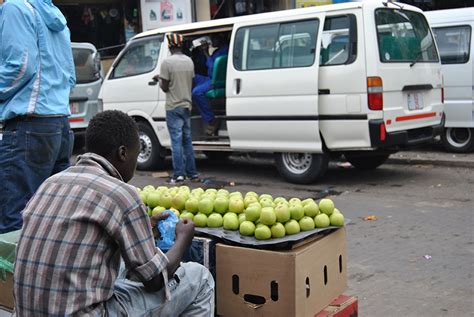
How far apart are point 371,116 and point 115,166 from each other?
5.29 meters

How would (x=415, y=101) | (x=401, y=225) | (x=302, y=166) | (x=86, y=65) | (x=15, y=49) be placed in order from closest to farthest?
Answer: (x=15, y=49), (x=401, y=225), (x=415, y=101), (x=302, y=166), (x=86, y=65)

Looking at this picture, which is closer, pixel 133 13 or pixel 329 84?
pixel 329 84

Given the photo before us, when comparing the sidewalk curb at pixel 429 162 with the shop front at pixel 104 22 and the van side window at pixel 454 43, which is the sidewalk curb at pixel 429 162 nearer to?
the van side window at pixel 454 43

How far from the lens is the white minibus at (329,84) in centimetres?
758

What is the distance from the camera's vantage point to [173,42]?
8742mm

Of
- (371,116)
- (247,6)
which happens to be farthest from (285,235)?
(247,6)

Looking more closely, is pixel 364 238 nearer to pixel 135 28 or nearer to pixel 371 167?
pixel 371 167

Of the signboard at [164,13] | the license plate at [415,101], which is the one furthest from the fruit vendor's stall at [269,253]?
the signboard at [164,13]

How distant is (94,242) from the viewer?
7.91ft

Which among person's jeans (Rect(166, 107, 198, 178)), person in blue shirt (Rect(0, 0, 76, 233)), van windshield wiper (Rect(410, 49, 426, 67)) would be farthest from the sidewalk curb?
person in blue shirt (Rect(0, 0, 76, 233))

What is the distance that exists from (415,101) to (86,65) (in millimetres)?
6137

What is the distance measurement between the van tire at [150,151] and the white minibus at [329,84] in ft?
2.91

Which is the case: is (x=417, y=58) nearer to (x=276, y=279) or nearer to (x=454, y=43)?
(x=454, y=43)

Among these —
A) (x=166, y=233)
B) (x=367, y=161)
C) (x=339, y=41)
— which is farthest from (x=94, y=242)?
(x=367, y=161)
